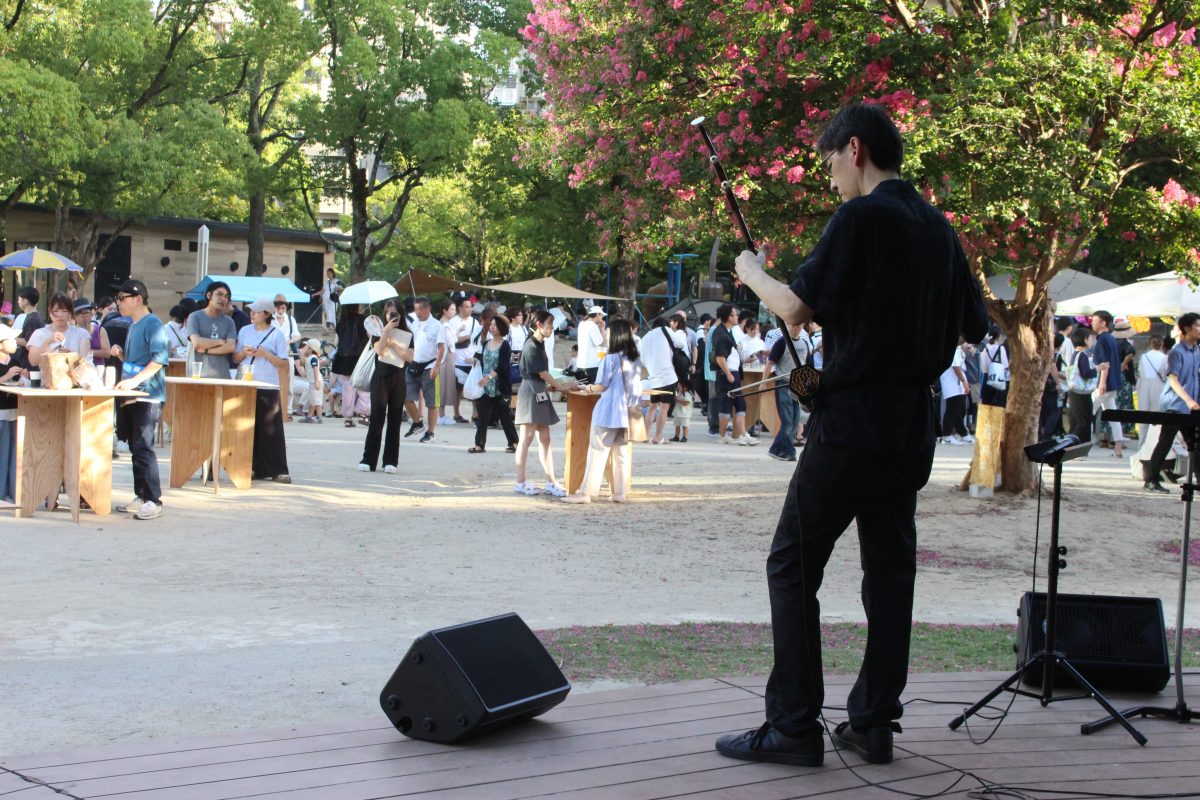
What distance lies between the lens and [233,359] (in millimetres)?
13227

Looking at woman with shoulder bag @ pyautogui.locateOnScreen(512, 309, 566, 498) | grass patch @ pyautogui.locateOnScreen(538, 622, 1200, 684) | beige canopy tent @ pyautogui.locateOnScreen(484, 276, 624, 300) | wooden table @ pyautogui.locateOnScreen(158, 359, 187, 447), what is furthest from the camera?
beige canopy tent @ pyautogui.locateOnScreen(484, 276, 624, 300)

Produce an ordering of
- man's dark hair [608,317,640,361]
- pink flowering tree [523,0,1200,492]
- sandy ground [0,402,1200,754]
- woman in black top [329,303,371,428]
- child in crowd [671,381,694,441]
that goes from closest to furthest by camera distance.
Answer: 1. sandy ground [0,402,1200,754]
2. pink flowering tree [523,0,1200,492]
3. man's dark hair [608,317,640,361]
4. woman in black top [329,303,371,428]
5. child in crowd [671,381,694,441]

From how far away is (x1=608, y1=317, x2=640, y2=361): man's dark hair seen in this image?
11.9 m

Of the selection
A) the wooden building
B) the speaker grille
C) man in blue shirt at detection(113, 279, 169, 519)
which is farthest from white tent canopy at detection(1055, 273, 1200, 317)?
the wooden building

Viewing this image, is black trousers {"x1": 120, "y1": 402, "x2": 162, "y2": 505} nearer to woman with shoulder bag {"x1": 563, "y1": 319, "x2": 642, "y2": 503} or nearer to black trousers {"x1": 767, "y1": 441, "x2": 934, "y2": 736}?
woman with shoulder bag {"x1": 563, "y1": 319, "x2": 642, "y2": 503}

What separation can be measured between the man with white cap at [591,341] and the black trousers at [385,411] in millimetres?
4089

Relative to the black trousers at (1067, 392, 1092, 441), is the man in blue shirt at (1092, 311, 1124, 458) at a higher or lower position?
higher

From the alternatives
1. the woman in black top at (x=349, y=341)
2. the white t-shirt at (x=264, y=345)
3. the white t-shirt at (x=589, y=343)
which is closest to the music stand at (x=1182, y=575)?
the white t-shirt at (x=264, y=345)

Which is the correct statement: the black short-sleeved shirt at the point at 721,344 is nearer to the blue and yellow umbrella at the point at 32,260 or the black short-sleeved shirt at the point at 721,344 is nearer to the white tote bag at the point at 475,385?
the white tote bag at the point at 475,385

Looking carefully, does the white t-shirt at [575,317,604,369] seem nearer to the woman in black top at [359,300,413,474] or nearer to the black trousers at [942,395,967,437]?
the woman in black top at [359,300,413,474]

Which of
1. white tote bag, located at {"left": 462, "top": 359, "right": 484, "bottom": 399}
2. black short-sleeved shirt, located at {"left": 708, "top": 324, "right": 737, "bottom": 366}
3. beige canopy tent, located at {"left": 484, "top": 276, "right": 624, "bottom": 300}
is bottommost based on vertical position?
white tote bag, located at {"left": 462, "top": 359, "right": 484, "bottom": 399}

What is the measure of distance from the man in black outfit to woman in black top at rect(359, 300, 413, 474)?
32.6 ft

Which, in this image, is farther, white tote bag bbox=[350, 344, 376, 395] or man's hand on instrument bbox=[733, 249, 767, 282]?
white tote bag bbox=[350, 344, 376, 395]

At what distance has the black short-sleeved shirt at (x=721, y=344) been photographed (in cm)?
1925
